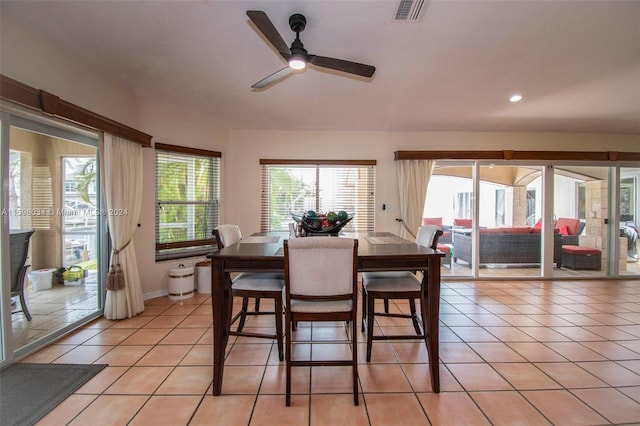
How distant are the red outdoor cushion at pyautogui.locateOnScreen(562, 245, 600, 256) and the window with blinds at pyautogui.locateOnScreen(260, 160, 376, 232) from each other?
11.1 ft

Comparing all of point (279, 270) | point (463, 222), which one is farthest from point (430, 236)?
point (463, 222)

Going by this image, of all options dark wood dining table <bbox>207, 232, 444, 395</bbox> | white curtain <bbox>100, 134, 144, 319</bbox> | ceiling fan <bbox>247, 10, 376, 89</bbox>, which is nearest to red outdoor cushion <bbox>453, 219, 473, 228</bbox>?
dark wood dining table <bbox>207, 232, 444, 395</bbox>

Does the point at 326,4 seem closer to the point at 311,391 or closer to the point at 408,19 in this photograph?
the point at 408,19

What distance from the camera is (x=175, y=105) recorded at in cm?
361

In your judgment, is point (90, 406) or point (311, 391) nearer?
point (90, 406)

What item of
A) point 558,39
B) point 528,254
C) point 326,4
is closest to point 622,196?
point 528,254

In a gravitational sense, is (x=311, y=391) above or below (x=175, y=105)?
below

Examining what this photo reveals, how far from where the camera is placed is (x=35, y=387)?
183 centimetres

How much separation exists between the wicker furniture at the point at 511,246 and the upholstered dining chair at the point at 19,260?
18.0ft

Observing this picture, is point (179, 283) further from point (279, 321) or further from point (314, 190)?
point (314, 190)

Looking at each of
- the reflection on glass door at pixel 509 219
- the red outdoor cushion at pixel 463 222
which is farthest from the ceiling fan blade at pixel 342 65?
the red outdoor cushion at pixel 463 222

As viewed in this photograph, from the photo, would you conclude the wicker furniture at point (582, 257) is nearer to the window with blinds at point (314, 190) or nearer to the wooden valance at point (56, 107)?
the window with blinds at point (314, 190)

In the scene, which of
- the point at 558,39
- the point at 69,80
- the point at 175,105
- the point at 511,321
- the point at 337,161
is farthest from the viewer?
the point at 337,161

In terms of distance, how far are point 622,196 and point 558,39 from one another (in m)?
4.22
